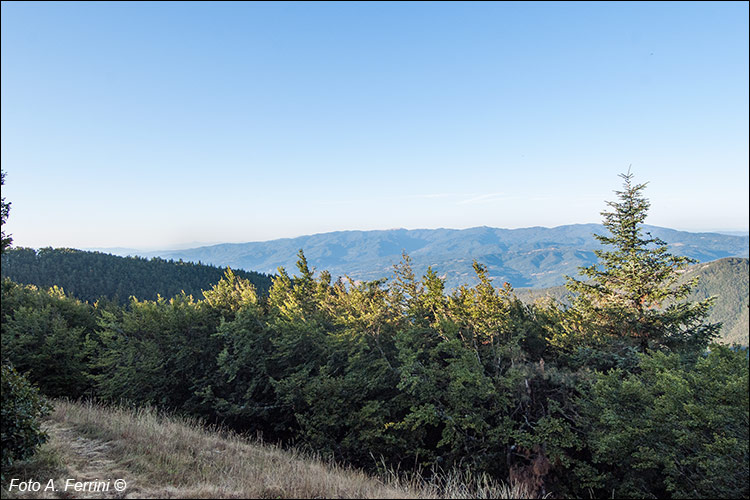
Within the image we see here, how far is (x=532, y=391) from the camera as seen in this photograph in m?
16.3

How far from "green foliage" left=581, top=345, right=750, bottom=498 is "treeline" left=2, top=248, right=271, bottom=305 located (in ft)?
353

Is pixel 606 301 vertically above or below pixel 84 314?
above

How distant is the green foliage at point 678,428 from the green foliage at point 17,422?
15.2 meters

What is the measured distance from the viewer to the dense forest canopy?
12.0 metres

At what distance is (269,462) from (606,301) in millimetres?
19094

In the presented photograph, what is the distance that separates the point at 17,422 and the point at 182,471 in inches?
109

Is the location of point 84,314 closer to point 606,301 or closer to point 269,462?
point 269,462

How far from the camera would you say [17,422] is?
20.0 feet

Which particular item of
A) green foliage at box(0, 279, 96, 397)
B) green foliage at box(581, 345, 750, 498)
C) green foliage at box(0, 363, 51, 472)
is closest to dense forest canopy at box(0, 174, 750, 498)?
green foliage at box(581, 345, 750, 498)

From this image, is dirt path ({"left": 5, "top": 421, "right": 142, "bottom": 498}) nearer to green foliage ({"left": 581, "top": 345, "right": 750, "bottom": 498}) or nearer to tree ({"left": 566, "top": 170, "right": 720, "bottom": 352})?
green foliage ({"left": 581, "top": 345, "right": 750, "bottom": 498})

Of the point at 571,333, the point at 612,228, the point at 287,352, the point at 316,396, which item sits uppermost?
the point at 612,228

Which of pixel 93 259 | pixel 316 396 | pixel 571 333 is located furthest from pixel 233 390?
pixel 93 259

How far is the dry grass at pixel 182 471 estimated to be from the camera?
6.01 meters

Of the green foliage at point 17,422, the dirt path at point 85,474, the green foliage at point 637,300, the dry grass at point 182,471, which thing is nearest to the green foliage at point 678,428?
the green foliage at point 637,300
